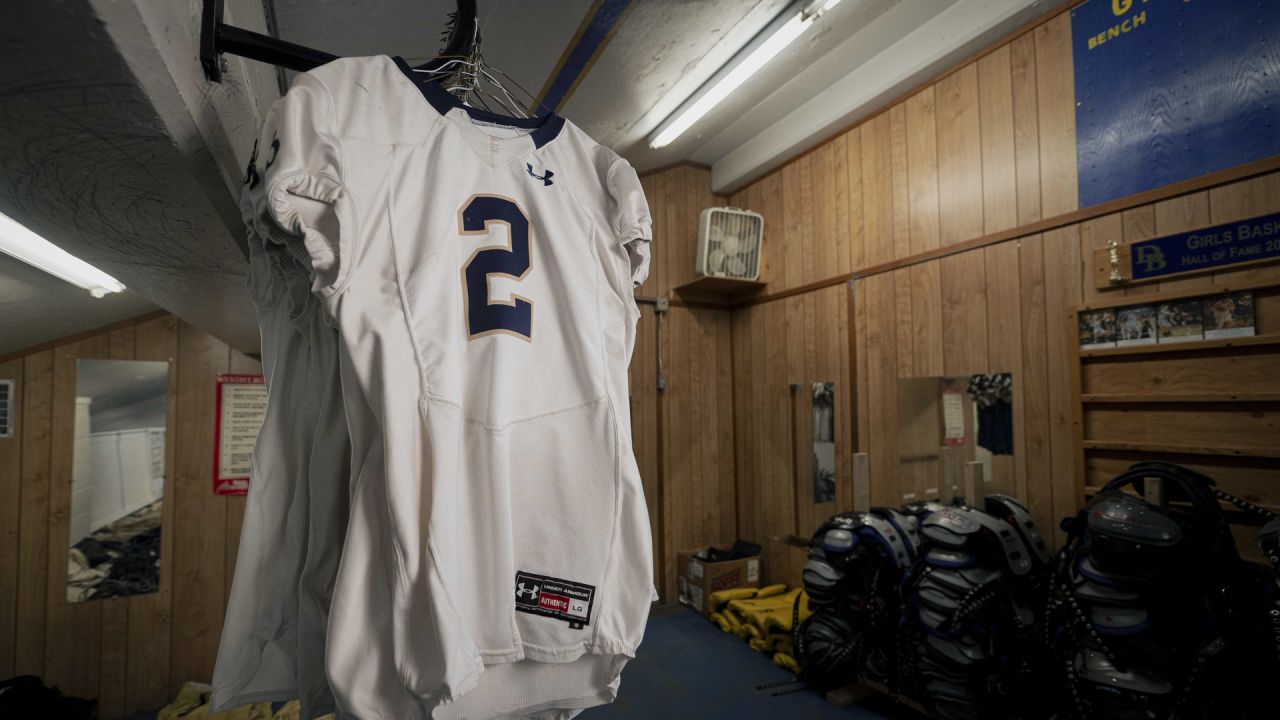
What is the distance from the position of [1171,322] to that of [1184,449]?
1.54 feet

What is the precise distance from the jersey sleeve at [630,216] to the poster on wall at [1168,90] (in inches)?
91.9

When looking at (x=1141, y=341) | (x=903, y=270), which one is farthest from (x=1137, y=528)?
(x=903, y=270)

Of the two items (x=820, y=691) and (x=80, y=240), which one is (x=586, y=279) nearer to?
(x=80, y=240)

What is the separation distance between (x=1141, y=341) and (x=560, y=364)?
2.43m

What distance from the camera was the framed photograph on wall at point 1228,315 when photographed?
1.86 m

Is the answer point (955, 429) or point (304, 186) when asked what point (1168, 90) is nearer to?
point (955, 429)

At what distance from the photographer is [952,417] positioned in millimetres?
2795

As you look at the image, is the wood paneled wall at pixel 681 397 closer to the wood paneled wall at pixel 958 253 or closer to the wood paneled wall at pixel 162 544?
the wood paneled wall at pixel 958 253

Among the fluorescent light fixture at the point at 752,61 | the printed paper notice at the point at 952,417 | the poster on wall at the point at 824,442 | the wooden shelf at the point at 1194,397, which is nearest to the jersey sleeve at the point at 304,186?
the fluorescent light fixture at the point at 752,61

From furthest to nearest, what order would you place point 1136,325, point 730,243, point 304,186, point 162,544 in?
point 730,243
point 162,544
point 1136,325
point 304,186

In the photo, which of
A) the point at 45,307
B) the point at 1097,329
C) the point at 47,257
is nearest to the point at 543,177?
the point at 47,257

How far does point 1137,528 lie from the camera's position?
1.69 metres

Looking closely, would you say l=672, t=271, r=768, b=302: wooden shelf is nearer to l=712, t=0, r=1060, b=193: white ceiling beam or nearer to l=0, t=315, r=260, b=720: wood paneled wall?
l=712, t=0, r=1060, b=193: white ceiling beam

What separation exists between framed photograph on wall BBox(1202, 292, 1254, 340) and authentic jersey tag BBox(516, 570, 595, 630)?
244cm
